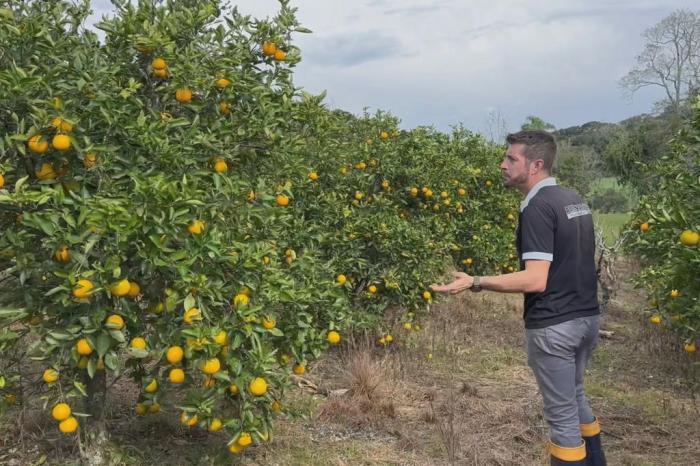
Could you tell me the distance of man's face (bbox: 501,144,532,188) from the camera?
10.1 feet

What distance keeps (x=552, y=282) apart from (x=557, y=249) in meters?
0.16

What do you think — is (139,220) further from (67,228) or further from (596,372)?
(596,372)

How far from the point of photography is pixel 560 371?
3.00 m

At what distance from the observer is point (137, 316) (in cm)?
301

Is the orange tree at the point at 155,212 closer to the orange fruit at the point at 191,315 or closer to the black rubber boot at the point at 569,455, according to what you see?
the orange fruit at the point at 191,315

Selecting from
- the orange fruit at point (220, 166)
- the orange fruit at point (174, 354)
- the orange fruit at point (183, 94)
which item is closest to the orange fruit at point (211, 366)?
the orange fruit at point (174, 354)

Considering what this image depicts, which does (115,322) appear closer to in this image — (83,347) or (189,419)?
(83,347)

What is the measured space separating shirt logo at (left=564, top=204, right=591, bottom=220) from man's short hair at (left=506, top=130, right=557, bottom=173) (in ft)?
0.73

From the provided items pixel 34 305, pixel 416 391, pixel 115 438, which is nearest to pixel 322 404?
pixel 416 391

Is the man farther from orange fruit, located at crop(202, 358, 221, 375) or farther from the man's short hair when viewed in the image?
orange fruit, located at crop(202, 358, 221, 375)

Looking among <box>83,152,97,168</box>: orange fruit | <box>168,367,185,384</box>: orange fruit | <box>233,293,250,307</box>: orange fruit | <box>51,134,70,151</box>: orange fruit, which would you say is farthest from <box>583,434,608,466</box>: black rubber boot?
<box>51,134,70,151</box>: orange fruit

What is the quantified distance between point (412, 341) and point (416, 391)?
4.62ft

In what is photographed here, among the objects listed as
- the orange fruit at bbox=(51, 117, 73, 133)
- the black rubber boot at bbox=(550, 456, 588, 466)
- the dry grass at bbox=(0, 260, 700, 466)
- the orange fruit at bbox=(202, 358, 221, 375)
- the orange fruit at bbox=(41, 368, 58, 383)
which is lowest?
the dry grass at bbox=(0, 260, 700, 466)

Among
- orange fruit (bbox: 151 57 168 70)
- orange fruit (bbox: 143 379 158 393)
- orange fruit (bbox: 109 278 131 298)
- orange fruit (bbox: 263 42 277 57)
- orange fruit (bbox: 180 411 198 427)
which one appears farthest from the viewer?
orange fruit (bbox: 263 42 277 57)
